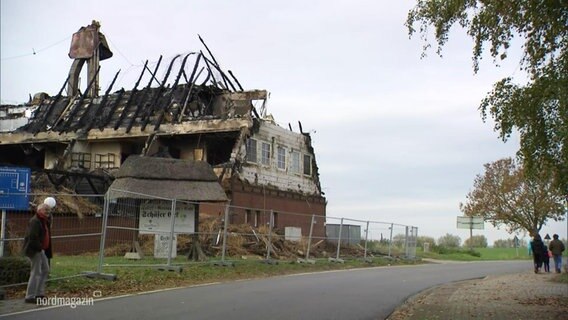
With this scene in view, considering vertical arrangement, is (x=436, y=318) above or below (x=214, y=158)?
below

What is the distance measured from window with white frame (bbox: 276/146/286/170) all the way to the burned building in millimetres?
60

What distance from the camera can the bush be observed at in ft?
39.2

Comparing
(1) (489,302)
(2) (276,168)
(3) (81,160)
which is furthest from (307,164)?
(1) (489,302)

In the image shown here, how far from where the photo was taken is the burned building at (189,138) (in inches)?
1299

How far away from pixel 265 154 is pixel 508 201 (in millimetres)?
30584

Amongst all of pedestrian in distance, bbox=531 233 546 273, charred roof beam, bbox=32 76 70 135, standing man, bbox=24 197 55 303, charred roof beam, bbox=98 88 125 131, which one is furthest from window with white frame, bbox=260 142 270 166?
standing man, bbox=24 197 55 303

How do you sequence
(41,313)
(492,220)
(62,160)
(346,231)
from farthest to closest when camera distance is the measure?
(492,220), (62,160), (346,231), (41,313)

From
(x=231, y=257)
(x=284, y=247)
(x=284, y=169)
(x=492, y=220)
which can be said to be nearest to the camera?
(x=231, y=257)

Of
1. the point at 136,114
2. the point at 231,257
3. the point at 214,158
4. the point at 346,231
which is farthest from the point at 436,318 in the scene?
the point at 136,114

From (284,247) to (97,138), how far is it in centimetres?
1555

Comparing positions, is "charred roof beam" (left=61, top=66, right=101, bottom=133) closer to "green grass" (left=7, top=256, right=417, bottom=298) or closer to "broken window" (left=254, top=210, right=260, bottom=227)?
"broken window" (left=254, top=210, right=260, bottom=227)

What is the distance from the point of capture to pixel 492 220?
189 feet

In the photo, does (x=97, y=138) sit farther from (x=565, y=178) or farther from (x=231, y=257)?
(x=565, y=178)

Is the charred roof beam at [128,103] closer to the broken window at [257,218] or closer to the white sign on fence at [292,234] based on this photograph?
the broken window at [257,218]
